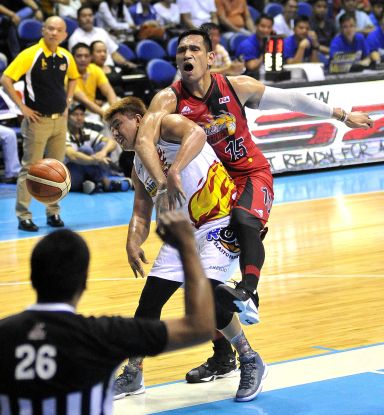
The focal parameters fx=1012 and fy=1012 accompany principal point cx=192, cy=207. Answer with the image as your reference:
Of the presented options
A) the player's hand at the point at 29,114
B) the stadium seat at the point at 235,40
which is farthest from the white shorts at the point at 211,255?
the stadium seat at the point at 235,40

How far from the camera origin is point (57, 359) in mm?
3051

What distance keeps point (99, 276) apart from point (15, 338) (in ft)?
19.6

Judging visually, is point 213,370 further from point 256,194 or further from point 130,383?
point 256,194

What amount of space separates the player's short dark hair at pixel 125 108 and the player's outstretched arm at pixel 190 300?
2.58 m

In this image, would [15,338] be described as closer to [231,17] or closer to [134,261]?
[134,261]

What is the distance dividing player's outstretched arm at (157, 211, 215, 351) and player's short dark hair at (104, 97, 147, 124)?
258 cm

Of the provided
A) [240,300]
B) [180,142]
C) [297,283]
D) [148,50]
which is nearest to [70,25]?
[148,50]

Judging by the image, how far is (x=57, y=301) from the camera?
314cm

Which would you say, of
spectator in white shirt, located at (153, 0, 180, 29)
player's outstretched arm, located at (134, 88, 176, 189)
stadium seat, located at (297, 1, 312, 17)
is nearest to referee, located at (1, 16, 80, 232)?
player's outstretched arm, located at (134, 88, 176, 189)

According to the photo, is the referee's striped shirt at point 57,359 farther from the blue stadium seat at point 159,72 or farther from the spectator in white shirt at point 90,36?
the blue stadium seat at point 159,72

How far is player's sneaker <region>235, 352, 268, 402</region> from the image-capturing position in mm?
5766

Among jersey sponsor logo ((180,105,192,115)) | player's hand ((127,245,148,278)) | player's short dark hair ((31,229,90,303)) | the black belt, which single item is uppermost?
player's short dark hair ((31,229,90,303))

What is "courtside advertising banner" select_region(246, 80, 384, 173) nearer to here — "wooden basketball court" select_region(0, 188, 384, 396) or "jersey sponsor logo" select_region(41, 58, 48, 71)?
"wooden basketball court" select_region(0, 188, 384, 396)

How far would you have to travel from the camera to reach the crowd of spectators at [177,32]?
46.0ft
